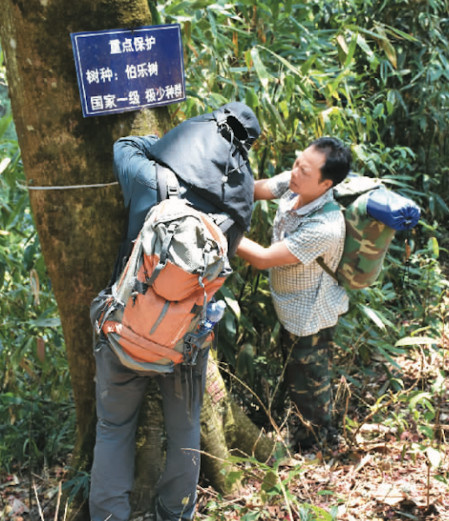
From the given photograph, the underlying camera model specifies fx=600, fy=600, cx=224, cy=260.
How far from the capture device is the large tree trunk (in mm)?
2193

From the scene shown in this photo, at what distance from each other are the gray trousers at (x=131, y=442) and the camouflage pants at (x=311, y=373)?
2.86 feet

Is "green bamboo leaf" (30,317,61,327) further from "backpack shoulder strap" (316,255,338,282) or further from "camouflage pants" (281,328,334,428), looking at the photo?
"backpack shoulder strap" (316,255,338,282)

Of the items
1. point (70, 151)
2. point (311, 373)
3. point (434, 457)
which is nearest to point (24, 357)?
point (70, 151)

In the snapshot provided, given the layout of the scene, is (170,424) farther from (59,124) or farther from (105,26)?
(105,26)

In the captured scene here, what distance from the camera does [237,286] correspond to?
3309 millimetres

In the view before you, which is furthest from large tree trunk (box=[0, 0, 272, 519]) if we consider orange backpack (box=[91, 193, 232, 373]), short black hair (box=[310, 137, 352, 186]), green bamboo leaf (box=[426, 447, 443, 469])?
green bamboo leaf (box=[426, 447, 443, 469])

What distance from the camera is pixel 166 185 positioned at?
2.06m

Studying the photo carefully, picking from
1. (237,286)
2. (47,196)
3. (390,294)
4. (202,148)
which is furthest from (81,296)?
(390,294)

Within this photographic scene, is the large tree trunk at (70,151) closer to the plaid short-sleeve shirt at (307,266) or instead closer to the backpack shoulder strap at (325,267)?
the plaid short-sleeve shirt at (307,266)

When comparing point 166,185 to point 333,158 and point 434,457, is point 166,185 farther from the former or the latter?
point 434,457

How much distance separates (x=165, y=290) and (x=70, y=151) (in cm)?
78

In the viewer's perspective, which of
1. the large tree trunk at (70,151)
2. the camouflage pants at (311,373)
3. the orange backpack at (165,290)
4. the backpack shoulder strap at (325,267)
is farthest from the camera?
the camouflage pants at (311,373)

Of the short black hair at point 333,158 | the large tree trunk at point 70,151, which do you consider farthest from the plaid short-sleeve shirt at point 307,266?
the large tree trunk at point 70,151

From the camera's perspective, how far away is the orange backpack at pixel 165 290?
1875mm
